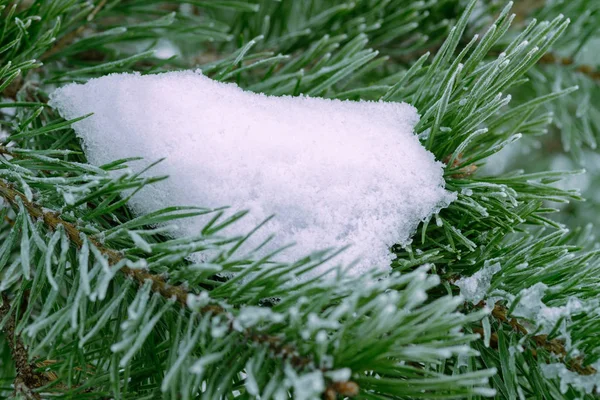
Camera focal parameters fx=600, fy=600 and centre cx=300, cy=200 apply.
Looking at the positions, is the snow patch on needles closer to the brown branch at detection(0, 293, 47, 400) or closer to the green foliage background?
the green foliage background

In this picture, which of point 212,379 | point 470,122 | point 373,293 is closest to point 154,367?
point 212,379

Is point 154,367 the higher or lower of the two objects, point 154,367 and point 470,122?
the lower

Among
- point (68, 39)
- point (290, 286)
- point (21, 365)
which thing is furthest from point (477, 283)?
point (68, 39)

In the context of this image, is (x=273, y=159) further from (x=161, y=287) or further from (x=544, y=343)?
(x=544, y=343)

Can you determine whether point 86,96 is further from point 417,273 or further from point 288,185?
point 417,273

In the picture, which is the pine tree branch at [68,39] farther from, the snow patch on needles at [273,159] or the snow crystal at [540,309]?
the snow crystal at [540,309]

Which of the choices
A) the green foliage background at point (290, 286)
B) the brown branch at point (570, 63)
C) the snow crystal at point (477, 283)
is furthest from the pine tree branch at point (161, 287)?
the brown branch at point (570, 63)
